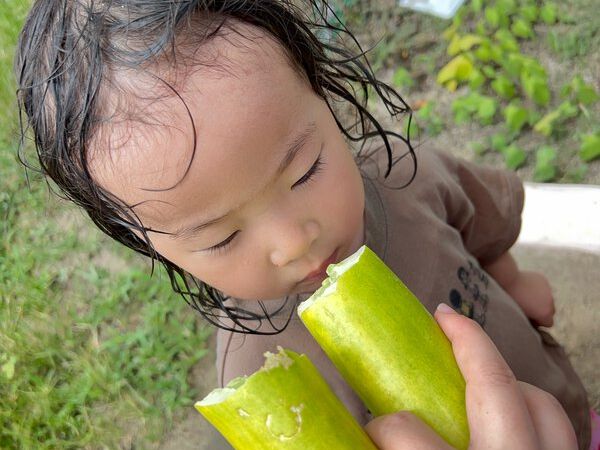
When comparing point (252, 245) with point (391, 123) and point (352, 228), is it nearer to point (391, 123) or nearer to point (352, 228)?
point (352, 228)

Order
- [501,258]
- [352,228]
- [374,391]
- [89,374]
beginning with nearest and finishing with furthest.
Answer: [374,391], [352,228], [501,258], [89,374]

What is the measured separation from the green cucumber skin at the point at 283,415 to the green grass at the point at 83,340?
1825mm

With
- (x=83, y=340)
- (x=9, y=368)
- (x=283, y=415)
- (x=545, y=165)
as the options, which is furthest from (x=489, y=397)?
(x=9, y=368)

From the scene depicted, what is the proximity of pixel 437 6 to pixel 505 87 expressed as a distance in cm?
69

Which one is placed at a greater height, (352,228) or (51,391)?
(352,228)

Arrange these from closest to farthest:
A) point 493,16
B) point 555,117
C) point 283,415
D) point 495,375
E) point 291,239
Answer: point 283,415, point 495,375, point 291,239, point 555,117, point 493,16

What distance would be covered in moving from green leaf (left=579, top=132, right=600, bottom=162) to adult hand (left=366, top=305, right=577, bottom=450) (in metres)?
1.88

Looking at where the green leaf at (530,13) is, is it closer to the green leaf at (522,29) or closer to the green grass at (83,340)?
the green leaf at (522,29)

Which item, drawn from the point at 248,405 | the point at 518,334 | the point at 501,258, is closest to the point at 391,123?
the point at 501,258

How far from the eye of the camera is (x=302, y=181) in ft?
4.11

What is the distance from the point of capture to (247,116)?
1.13 metres

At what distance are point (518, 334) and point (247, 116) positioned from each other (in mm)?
1073

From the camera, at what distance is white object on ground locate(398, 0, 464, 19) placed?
138 inches

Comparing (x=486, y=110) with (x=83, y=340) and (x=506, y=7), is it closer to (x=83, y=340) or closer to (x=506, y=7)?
(x=506, y=7)
